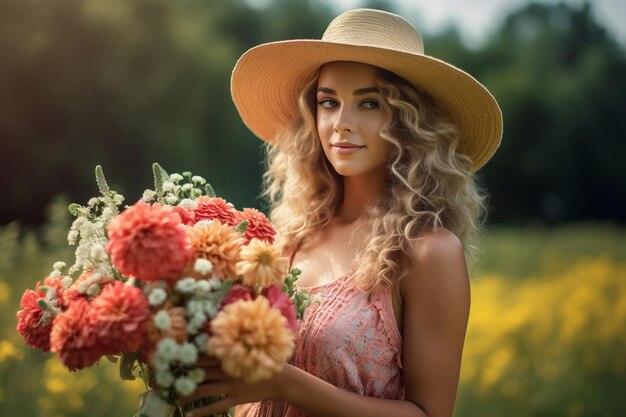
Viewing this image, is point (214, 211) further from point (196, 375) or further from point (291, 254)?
point (291, 254)

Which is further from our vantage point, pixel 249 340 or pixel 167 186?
pixel 167 186

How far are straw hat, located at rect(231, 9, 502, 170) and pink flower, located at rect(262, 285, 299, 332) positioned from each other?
2.85 feet

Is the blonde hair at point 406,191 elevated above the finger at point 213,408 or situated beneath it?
elevated above

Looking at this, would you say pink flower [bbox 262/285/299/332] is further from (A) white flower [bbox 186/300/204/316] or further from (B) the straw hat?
(B) the straw hat

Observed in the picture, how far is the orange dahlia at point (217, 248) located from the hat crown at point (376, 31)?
894mm

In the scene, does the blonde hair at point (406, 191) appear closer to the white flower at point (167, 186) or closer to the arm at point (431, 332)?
the arm at point (431, 332)

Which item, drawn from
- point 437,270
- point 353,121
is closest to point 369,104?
point 353,121

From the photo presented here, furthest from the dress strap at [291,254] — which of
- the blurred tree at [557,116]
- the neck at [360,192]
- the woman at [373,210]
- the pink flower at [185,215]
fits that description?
the blurred tree at [557,116]

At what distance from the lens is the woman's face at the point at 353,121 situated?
2.35 meters

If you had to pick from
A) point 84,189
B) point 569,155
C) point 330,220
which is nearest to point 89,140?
point 84,189

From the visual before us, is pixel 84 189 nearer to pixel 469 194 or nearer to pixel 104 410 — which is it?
pixel 104 410

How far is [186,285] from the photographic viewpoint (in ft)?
5.41

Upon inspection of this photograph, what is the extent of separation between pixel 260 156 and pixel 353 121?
11.1 metres

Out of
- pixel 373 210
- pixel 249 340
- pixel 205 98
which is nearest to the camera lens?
pixel 249 340
